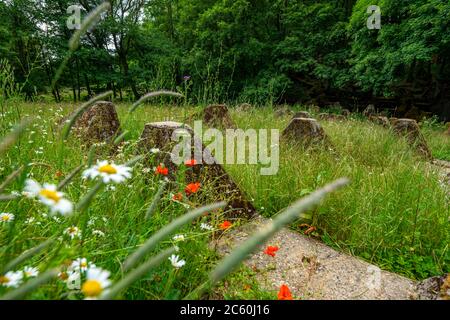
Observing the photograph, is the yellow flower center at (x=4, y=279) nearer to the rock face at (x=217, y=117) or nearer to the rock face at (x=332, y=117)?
the rock face at (x=217, y=117)

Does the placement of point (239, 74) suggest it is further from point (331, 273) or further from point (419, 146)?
point (331, 273)

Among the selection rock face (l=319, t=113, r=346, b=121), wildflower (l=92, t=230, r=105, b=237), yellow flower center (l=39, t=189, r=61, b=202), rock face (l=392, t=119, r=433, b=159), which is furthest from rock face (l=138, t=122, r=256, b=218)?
rock face (l=319, t=113, r=346, b=121)

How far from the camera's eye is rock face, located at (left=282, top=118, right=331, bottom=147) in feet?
15.1

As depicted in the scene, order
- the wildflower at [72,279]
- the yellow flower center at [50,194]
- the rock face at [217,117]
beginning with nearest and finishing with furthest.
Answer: the yellow flower center at [50,194], the wildflower at [72,279], the rock face at [217,117]

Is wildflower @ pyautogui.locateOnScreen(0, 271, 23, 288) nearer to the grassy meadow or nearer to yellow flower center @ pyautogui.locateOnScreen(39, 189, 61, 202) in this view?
the grassy meadow

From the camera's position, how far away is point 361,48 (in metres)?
12.5

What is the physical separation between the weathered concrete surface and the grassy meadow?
14 centimetres

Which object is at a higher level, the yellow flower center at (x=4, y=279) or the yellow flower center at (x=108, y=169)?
the yellow flower center at (x=108, y=169)

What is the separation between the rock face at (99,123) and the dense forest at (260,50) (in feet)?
25.2

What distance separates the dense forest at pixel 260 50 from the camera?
11945 millimetres

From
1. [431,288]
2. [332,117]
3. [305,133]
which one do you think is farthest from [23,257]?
[332,117]

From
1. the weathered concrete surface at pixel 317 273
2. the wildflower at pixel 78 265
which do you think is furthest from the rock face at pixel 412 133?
the wildflower at pixel 78 265
